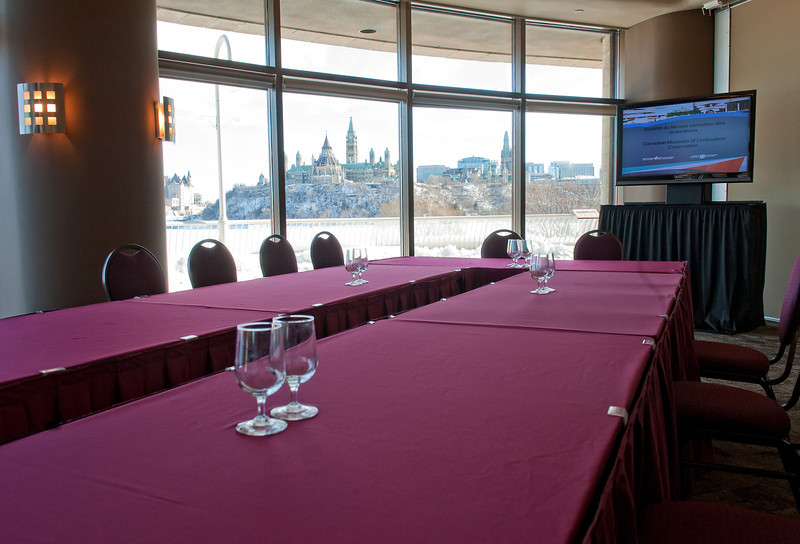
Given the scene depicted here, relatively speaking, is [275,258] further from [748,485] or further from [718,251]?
[718,251]

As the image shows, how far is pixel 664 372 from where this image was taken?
1699 mm

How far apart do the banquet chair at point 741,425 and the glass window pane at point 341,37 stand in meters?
5.25

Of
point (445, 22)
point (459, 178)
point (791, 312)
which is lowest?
point (791, 312)

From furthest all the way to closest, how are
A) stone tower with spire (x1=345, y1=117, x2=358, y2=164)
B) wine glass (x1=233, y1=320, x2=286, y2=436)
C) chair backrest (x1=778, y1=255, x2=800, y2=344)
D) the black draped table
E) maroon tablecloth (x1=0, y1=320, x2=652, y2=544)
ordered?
1. stone tower with spire (x1=345, y1=117, x2=358, y2=164)
2. the black draped table
3. chair backrest (x1=778, y1=255, x2=800, y2=344)
4. wine glass (x1=233, y1=320, x2=286, y2=436)
5. maroon tablecloth (x1=0, y1=320, x2=652, y2=544)

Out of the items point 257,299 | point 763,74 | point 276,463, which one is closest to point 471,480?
point 276,463

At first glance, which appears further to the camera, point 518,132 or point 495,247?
point 518,132

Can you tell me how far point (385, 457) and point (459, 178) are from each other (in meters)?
6.75

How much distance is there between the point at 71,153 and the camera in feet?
14.6

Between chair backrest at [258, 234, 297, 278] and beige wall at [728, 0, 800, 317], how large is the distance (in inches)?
203

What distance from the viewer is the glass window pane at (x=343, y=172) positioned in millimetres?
6422

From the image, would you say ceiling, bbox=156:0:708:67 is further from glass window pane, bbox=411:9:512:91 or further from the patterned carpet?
the patterned carpet

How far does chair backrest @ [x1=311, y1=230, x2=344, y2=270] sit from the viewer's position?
4625 mm

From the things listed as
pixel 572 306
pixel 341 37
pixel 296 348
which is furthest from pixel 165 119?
pixel 296 348

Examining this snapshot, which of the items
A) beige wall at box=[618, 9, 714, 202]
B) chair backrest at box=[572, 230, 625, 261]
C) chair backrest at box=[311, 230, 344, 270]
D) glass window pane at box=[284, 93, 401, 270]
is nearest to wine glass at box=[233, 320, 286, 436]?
chair backrest at box=[311, 230, 344, 270]
